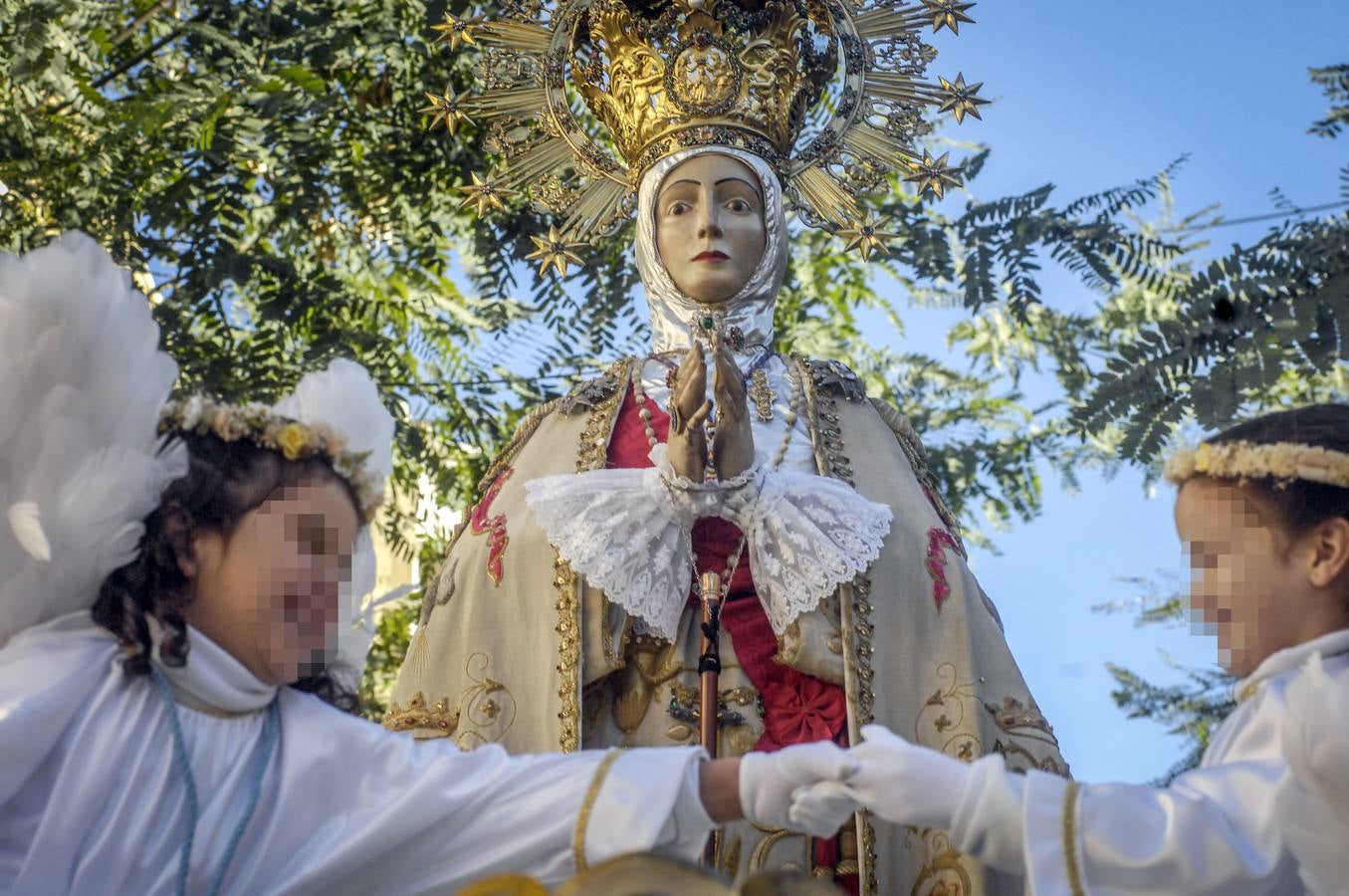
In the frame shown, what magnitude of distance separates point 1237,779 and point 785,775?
0.76 meters

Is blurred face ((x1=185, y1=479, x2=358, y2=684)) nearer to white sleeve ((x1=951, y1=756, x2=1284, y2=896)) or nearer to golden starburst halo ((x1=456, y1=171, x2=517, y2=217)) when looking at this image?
white sleeve ((x1=951, y1=756, x2=1284, y2=896))

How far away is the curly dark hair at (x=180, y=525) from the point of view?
3.41m

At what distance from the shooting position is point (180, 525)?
11.6 ft

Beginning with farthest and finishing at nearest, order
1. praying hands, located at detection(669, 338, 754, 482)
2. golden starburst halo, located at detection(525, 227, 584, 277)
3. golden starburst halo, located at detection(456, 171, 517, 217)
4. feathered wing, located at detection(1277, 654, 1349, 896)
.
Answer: golden starburst halo, located at detection(456, 171, 517, 217)
golden starburst halo, located at detection(525, 227, 584, 277)
praying hands, located at detection(669, 338, 754, 482)
feathered wing, located at detection(1277, 654, 1349, 896)

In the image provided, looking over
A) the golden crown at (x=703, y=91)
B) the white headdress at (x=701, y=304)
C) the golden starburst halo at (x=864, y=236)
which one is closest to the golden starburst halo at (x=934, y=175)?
the golden crown at (x=703, y=91)

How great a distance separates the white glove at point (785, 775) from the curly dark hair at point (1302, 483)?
37.1 inches

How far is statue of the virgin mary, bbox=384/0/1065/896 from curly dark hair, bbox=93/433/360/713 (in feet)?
4.01

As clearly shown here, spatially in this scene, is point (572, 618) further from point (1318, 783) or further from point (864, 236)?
point (1318, 783)

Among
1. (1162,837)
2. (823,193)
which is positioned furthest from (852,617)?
(823,193)

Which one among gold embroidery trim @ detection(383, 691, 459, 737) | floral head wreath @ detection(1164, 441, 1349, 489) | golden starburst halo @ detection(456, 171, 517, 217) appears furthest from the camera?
golden starburst halo @ detection(456, 171, 517, 217)

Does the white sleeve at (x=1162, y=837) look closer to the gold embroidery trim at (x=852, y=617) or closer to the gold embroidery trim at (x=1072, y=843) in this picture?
the gold embroidery trim at (x=1072, y=843)

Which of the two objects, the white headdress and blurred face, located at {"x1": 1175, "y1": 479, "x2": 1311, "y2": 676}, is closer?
blurred face, located at {"x1": 1175, "y1": 479, "x2": 1311, "y2": 676}

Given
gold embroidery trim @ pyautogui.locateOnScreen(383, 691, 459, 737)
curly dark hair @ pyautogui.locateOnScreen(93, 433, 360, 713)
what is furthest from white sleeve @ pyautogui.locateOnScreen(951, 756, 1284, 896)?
gold embroidery trim @ pyautogui.locateOnScreen(383, 691, 459, 737)

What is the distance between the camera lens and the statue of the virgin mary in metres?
4.68
